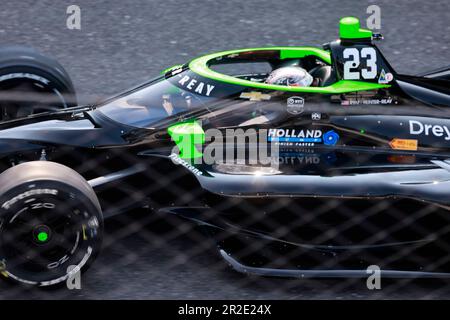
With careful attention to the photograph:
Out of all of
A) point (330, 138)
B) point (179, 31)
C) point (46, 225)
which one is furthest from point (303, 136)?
point (179, 31)

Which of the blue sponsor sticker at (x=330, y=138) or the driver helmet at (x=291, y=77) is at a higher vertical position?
the driver helmet at (x=291, y=77)

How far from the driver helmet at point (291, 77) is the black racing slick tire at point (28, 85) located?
145cm

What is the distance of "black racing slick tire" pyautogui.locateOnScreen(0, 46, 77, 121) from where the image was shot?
616 cm

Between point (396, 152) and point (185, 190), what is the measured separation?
1.17m

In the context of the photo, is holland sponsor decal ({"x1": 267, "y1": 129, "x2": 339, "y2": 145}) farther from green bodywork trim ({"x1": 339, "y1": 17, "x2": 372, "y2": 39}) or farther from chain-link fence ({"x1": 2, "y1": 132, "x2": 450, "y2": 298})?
green bodywork trim ({"x1": 339, "y1": 17, "x2": 372, "y2": 39})

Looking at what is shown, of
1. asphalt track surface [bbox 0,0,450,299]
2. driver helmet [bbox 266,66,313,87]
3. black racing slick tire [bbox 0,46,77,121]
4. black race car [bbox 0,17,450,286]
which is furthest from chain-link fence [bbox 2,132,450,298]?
asphalt track surface [bbox 0,0,450,299]

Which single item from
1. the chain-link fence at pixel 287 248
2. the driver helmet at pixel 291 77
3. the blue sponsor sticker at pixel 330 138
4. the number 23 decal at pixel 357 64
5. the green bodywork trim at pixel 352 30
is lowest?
the chain-link fence at pixel 287 248

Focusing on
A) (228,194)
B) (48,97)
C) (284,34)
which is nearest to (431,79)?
(228,194)

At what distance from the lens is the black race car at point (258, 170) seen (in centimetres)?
479

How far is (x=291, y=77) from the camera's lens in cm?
553

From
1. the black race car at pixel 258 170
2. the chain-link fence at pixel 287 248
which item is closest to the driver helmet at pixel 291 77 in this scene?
the black race car at pixel 258 170

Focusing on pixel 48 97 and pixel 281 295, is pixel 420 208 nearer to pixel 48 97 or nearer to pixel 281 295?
pixel 281 295

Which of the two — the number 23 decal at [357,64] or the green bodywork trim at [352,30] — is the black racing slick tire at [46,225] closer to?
the number 23 decal at [357,64]

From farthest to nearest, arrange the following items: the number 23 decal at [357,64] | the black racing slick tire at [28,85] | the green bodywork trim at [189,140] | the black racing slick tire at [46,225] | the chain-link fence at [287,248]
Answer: the black racing slick tire at [28,85]
the number 23 decal at [357,64]
the green bodywork trim at [189,140]
the chain-link fence at [287,248]
the black racing slick tire at [46,225]
